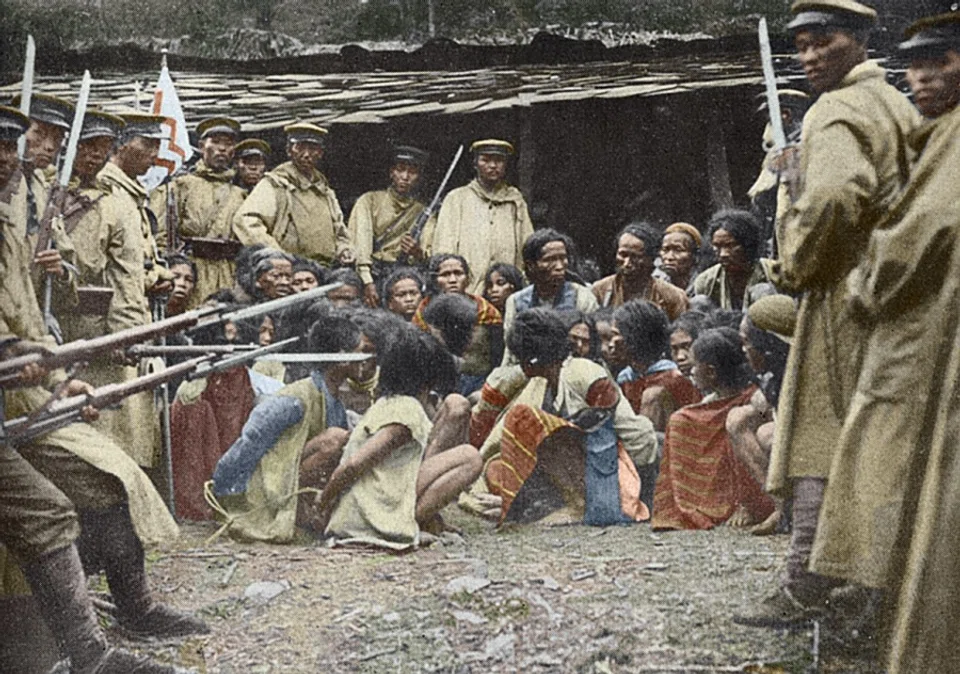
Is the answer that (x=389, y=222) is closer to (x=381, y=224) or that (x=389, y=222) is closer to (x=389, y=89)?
(x=381, y=224)

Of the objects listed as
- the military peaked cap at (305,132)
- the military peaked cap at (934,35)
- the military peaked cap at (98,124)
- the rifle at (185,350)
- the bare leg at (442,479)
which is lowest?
the bare leg at (442,479)

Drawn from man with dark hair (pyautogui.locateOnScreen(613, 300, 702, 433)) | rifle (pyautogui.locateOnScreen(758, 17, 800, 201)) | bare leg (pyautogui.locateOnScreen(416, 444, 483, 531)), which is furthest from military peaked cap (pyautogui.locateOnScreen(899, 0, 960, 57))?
bare leg (pyautogui.locateOnScreen(416, 444, 483, 531))

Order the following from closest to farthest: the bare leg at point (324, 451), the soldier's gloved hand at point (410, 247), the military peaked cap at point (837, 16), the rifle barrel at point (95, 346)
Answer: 1. the military peaked cap at point (837, 16)
2. the rifle barrel at point (95, 346)
3. the bare leg at point (324, 451)
4. the soldier's gloved hand at point (410, 247)

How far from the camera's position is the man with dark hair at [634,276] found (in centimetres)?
518

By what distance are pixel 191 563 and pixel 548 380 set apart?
1.39m

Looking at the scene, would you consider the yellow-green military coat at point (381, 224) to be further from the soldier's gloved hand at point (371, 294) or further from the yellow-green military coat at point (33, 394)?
the yellow-green military coat at point (33, 394)

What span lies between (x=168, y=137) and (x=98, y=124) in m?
0.27

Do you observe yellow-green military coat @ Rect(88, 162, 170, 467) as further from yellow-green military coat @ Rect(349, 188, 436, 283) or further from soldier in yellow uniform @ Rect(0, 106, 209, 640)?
yellow-green military coat @ Rect(349, 188, 436, 283)

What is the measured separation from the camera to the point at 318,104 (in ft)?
17.2

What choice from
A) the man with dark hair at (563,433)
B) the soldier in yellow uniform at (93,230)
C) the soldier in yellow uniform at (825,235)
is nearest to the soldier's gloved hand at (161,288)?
the soldier in yellow uniform at (93,230)

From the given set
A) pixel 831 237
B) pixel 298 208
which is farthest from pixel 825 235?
pixel 298 208

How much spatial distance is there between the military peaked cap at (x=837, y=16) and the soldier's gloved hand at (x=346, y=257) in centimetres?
181

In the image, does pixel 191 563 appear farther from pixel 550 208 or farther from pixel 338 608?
pixel 550 208

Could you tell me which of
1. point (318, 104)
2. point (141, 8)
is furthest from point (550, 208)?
point (141, 8)
